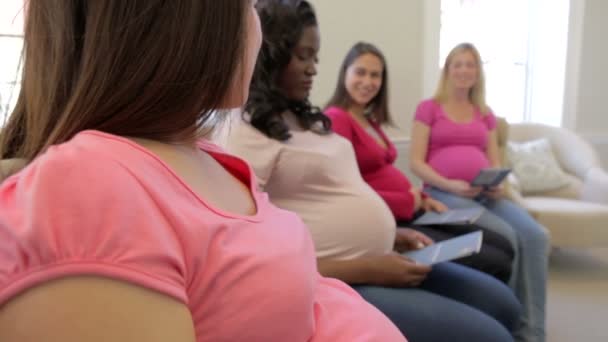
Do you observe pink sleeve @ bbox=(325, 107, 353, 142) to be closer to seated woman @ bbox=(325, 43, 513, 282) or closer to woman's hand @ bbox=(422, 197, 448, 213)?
seated woman @ bbox=(325, 43, 513, 282)

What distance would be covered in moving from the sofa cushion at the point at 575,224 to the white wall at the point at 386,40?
2.75 ft

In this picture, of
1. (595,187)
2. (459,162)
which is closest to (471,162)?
(459,162)

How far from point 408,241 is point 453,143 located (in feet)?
3.43

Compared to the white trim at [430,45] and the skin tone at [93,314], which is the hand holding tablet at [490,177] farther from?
the skin tone at [93,314]

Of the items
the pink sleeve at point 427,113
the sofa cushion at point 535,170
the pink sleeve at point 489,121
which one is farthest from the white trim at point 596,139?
the pink sleeve at point 427,113

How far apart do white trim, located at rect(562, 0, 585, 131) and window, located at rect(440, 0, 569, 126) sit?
0.03 m

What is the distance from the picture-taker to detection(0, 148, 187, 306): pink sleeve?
45 centimetres

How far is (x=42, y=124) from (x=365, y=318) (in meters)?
0.50

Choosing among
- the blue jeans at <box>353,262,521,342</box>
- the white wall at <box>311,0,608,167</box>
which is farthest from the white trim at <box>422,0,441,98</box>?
the blue jeans at <box>353,262,521,342</box>

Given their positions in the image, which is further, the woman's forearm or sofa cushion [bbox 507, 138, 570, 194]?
sofa cushion [bbox 507, 138, 570, 194]

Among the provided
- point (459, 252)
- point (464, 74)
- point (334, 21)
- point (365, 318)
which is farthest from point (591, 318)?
point (365, 318)

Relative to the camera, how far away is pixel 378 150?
1.91 metres

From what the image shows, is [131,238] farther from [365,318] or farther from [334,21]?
[334,21]

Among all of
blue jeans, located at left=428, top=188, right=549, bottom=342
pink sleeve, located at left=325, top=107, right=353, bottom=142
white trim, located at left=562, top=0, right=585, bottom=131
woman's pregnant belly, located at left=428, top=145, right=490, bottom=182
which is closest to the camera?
pink sleeve, located at left=325, top=107, right=353, bottom=142
